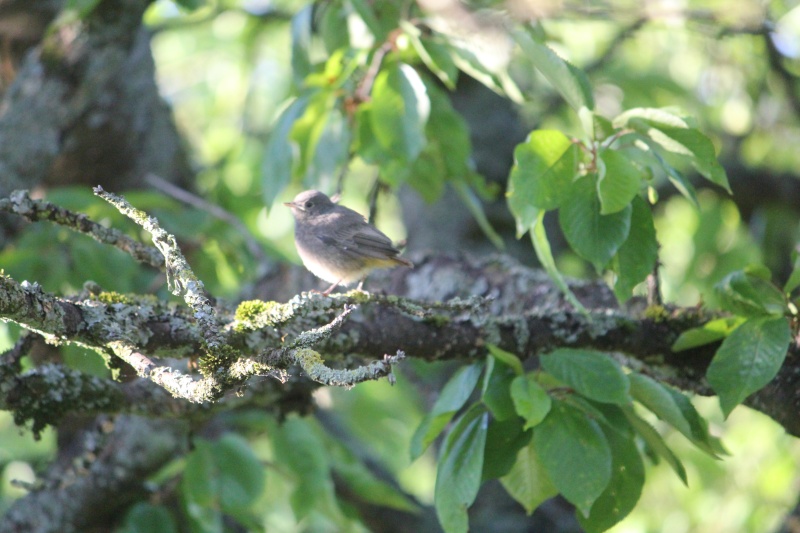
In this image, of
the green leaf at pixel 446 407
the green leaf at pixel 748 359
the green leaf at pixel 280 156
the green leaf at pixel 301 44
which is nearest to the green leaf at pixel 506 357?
the green leaf at pixel 446 407

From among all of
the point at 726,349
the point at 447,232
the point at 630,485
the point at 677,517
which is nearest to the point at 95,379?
the point at 630,485

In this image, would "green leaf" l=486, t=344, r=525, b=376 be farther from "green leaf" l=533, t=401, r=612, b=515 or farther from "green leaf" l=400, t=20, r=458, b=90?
"green leaf" l=400, t=20, r=458, b=90

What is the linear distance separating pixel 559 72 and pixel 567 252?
160 inches

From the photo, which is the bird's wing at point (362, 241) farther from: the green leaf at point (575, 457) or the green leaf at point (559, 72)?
the green leaf at point (575, 457)

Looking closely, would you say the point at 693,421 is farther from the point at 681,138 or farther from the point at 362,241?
the point at 362,241

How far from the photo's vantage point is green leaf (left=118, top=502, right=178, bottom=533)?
14.5ft

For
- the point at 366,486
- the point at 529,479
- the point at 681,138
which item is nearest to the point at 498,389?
the point at 529,479

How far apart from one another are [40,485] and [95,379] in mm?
1128

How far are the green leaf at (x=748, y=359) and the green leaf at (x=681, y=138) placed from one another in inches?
20.1

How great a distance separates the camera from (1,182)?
423 centimetres

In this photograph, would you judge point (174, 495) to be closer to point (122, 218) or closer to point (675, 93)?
point (122, 218)

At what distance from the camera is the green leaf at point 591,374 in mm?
2744

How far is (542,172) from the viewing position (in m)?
2.84

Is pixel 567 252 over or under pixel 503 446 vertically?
under
